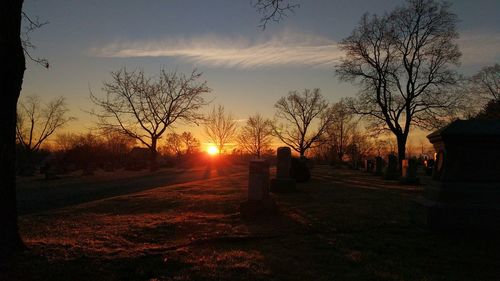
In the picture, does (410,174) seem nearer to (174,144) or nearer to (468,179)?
(468,179)

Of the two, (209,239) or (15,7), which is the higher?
(15,7)

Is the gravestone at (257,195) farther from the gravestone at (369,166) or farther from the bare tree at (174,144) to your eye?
the bare tree at (174,144)

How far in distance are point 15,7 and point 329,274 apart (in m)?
5.52

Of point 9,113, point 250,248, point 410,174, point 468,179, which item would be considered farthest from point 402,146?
point 9,113

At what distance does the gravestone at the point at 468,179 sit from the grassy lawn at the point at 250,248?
28 cm

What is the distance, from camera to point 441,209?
6.76m

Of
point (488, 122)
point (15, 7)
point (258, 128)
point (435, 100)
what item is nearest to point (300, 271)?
point (488, 122)

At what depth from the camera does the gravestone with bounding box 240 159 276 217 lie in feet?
31.3

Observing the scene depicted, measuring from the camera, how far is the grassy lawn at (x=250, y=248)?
4953mm

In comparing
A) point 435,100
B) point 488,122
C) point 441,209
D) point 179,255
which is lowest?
point 179,255

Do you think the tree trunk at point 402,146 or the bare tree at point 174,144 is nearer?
the tree trunk at point 402,146

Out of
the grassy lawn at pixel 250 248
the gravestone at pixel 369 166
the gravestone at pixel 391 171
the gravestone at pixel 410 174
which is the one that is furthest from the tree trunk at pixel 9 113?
the gravestone at pixel 369 166

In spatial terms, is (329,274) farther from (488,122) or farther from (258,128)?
(258,128)

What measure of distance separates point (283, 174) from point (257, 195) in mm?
6383
